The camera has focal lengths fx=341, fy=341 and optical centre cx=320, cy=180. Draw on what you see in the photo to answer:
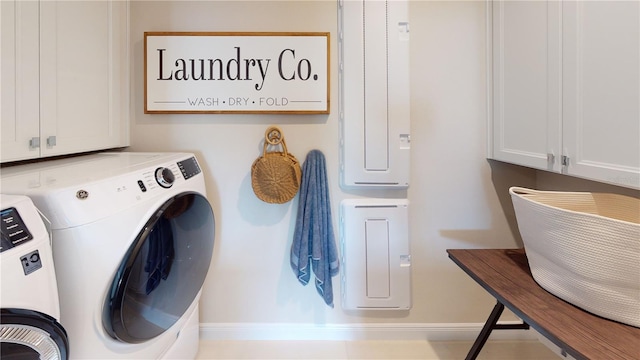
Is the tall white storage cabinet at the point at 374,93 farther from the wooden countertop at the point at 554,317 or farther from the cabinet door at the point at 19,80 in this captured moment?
the cabinet door at the point at 19,80

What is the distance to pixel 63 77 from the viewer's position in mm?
1315

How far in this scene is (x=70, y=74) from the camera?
1.35 meters

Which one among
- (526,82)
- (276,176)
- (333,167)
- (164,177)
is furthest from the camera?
(333,167)

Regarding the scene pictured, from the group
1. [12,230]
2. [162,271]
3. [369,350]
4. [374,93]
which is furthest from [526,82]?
[12,230]

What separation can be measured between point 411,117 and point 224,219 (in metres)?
1.17

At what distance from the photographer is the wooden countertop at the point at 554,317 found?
2.81 ft

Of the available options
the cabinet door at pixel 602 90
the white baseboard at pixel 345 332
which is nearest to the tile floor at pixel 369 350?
the white baseboard at pixel 345 332

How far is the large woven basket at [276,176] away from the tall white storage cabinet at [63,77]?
0.73 metres

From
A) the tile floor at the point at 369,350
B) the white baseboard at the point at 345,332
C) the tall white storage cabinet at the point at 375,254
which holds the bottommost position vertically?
the tile floor at the point at 369,350

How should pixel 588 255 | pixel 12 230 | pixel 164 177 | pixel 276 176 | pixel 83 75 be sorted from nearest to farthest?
pixel 12 230
pixel 588 255
pixel 164 177
pixel 83 75
pixel 276 176

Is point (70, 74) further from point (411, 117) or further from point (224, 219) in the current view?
point (411, 117)

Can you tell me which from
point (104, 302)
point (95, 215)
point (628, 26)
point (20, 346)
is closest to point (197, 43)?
point (95, 215)

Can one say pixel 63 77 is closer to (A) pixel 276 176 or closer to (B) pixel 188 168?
(B) pixel 188 168

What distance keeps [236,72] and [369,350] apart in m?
1.63
